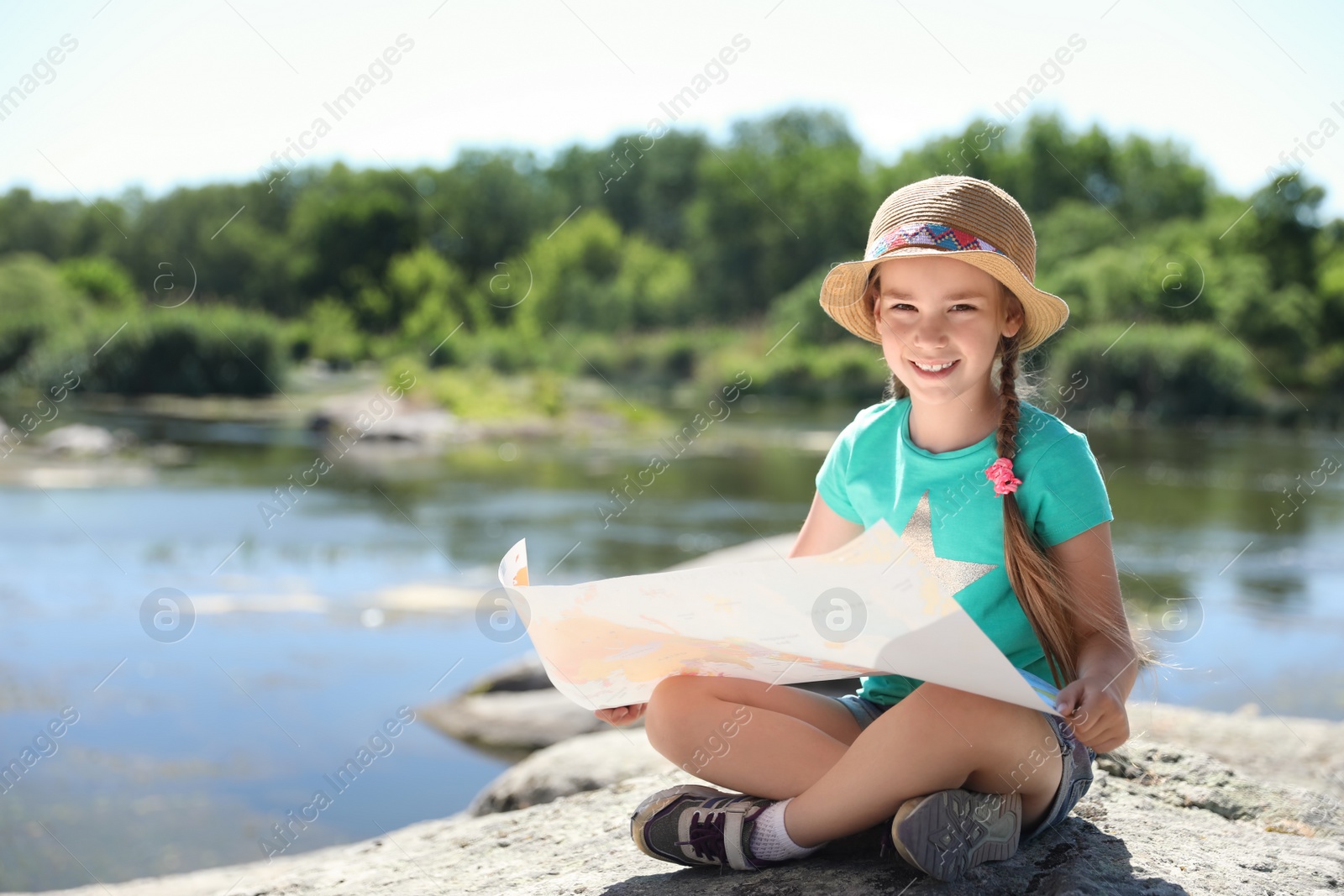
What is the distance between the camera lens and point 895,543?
5.73 feet

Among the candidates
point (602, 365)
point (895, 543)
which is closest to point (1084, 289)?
point (602, 365)

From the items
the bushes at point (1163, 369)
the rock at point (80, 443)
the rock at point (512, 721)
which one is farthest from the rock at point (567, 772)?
the bushes at point (1163, 369)

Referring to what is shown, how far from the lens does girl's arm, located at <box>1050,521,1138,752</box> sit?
5.54 feet

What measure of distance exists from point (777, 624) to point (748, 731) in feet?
0.72

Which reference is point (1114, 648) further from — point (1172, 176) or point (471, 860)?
point (1172, 176)

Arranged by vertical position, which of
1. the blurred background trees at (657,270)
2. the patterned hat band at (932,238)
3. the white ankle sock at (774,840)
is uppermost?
the blurred background trees at (657,270)

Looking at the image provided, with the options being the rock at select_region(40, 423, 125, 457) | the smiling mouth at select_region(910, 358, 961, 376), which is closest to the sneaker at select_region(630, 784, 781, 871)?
the smiling mouth at select_region(910, 358, 961, 376)

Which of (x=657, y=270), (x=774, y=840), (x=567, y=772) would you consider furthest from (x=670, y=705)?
(x=657, y=270)

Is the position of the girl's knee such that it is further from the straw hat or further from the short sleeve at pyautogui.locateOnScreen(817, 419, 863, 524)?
the straw hat

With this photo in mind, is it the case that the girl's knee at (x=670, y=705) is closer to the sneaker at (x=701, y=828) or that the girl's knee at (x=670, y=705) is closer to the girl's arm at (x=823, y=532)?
the sneaker at (x=701, y=828)

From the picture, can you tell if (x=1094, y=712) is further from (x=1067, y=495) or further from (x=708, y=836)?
(x=708, y=836)

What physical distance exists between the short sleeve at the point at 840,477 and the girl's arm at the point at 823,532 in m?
0.02

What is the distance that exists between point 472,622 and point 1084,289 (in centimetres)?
2167

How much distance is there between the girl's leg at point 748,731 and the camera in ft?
6.17
